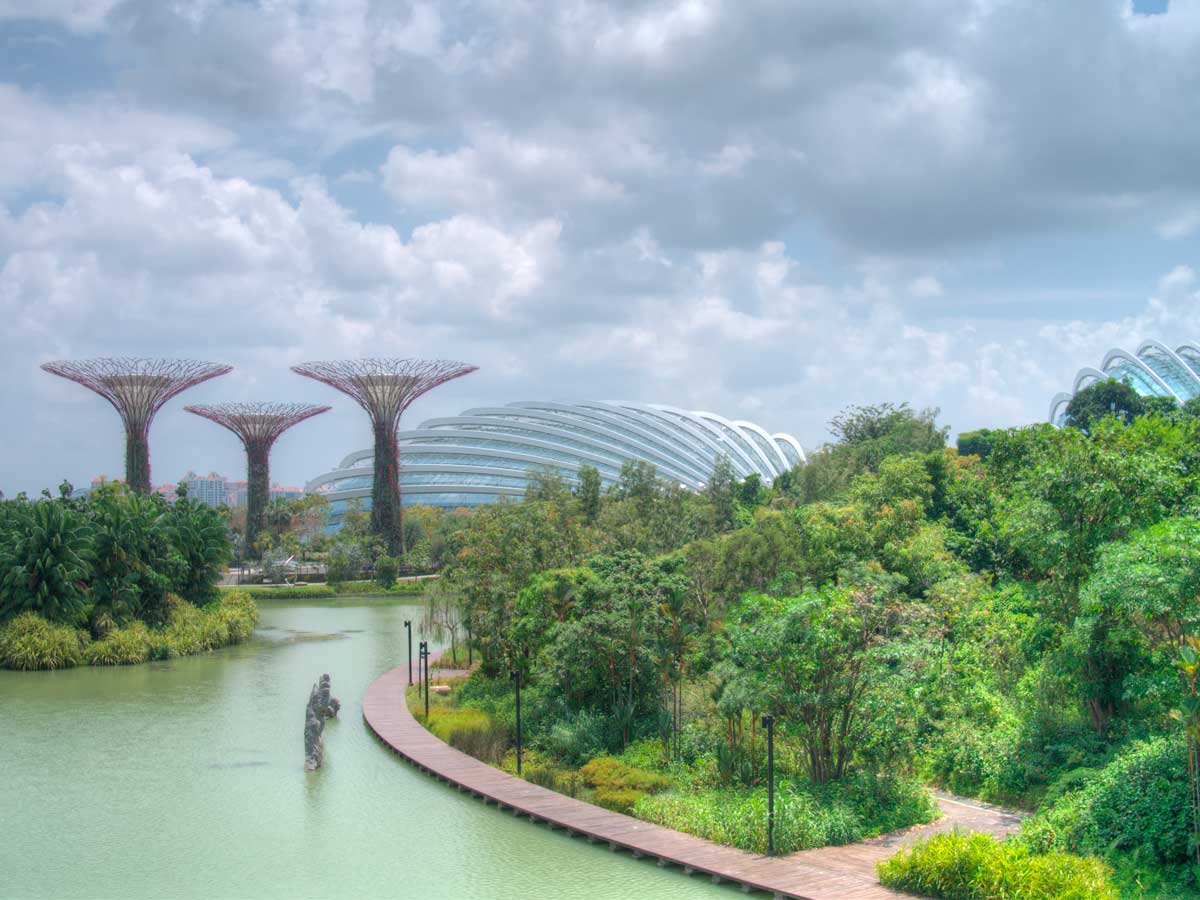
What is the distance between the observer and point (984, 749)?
16078mm

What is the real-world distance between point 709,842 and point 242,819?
284 inches

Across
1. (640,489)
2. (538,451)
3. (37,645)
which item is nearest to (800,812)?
(37,645)

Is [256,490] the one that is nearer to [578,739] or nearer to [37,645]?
[37,645]

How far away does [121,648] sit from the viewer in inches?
1288

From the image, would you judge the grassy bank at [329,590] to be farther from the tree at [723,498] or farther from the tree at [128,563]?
the tree at [128,563]

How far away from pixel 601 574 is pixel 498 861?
7.36 meters

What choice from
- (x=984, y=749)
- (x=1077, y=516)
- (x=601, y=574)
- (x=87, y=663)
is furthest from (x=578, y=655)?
(x=87, y=663)

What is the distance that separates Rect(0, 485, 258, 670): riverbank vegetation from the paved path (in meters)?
17.6

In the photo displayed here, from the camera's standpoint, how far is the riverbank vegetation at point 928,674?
1288 cm

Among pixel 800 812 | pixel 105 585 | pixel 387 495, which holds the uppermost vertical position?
pixel 387 495

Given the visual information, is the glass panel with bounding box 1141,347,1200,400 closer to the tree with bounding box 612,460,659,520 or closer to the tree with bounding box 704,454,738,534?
the tree with bounding box 704,454,738,534

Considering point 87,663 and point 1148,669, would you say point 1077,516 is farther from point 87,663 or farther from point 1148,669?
point 87,663

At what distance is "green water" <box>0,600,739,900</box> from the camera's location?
13.3 metres

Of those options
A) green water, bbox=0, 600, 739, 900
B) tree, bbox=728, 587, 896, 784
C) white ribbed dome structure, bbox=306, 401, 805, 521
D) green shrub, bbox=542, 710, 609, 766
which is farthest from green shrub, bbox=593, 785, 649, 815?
white ribbed dome structure, bbox=306, 401, 805, 521
